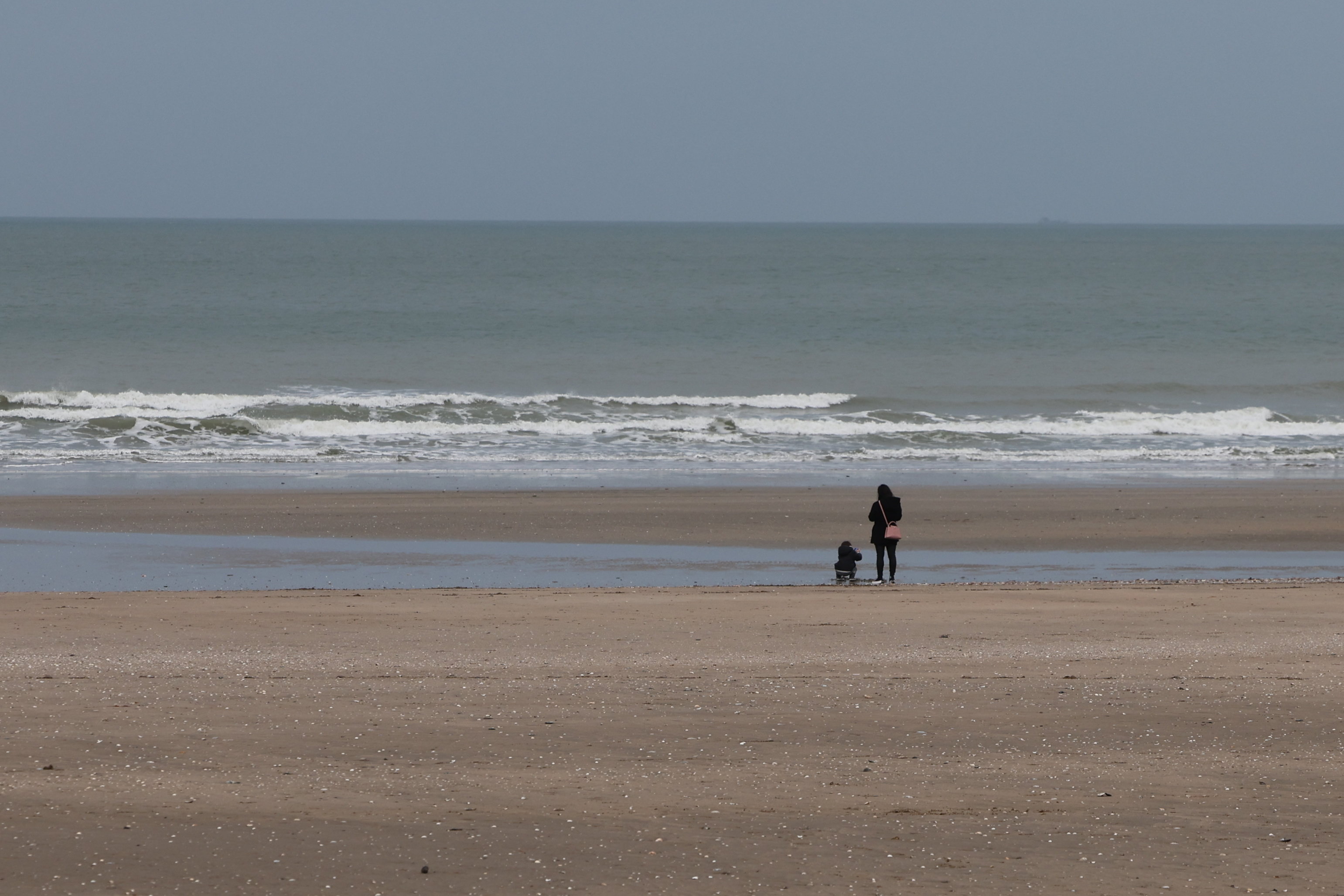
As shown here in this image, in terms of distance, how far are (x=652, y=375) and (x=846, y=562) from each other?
2396 cm

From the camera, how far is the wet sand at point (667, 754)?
15.7 feet

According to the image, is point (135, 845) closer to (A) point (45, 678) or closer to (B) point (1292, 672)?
(A) point (45, 678)

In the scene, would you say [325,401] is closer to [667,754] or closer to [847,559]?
[847,559]

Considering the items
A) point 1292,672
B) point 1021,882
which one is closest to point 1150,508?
point 1292,672

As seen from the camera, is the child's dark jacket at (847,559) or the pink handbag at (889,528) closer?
the child's dark jacket at (847,559)

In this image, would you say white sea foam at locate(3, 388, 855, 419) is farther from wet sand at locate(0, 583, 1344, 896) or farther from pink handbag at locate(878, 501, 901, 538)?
wet sand at locate(0, 583, 1344, 896)

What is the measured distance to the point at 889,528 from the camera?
12.1m

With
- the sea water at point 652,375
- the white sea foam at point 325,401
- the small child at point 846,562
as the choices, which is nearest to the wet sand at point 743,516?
the sea water at point 652,375

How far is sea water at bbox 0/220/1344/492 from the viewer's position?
2169cm

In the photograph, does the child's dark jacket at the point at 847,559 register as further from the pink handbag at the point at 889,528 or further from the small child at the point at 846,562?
the pink handbag at the point at 889,528

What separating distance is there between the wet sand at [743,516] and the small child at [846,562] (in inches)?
101

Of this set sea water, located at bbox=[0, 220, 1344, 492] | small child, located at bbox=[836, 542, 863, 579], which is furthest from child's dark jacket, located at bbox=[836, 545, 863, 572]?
sea water, located at bbox=[0, 220, 1344, 492]

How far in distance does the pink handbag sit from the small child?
417mm

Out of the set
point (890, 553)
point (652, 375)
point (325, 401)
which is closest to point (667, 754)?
point (890, 553)
